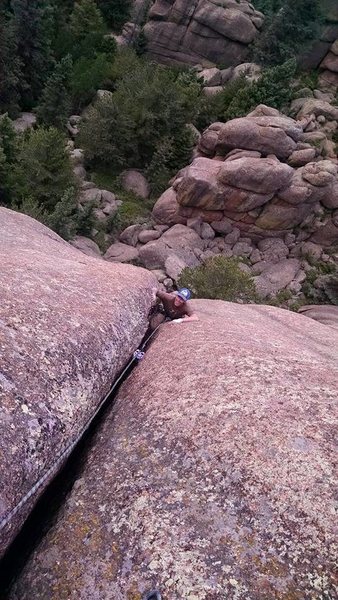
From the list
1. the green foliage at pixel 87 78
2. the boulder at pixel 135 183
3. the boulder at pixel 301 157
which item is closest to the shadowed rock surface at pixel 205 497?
the boulder at pixel 301 157

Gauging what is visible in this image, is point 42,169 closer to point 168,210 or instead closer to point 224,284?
point 168,210

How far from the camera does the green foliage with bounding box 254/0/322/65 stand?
45.8 m

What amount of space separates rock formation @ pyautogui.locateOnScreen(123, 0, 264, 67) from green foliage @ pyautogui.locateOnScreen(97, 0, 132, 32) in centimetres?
100

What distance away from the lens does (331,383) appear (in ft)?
21.6

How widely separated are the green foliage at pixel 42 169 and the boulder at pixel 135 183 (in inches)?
342

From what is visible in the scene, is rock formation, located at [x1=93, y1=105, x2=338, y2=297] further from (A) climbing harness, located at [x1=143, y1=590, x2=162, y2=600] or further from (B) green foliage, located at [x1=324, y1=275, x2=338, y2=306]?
(A) climbing harness, located at [x1=143, y1=590, x2=162, y2=600]

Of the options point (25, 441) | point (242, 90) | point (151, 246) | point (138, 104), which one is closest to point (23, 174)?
point (151, 246)

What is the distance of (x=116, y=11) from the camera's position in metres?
51.5

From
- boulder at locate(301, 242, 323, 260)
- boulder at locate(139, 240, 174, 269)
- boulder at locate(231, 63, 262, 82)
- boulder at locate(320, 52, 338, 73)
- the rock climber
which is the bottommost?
boulder at locate(139, 240, 174, 269)

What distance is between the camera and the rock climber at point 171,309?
9.68 m

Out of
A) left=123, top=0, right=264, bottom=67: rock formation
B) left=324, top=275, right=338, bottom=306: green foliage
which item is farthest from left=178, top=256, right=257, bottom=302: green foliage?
left=123, top=0, right=264, bottom=67: rock formation

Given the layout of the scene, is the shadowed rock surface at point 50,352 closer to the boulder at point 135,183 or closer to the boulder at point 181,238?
the boulder at point 181,238

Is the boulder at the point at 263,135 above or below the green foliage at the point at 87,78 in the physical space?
above

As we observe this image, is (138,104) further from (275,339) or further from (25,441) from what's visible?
(25,441)
